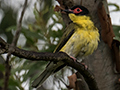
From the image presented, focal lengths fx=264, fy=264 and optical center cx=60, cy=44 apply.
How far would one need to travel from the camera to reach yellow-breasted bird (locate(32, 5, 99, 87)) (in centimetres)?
287

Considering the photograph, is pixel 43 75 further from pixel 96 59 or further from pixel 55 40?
pixel 55 40

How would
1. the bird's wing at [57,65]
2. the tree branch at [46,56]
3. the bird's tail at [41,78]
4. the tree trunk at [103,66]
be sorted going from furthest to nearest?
the tree trunk at [103,66] < the bird's wing at [57,65] < the bird's tail at [41,78] < the tree branch at [46,56]

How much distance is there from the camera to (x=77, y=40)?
2.87m

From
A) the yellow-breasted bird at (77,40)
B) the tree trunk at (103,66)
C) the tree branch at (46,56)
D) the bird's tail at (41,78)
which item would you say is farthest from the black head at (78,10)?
the tree branch at (46,56)

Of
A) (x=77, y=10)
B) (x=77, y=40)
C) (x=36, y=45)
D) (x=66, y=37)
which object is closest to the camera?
(x=77, y=40)

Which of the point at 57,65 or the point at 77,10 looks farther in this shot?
the point at 77,10

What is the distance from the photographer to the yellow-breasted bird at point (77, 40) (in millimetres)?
2873

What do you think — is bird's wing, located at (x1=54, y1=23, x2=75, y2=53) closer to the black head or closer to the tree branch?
the black head

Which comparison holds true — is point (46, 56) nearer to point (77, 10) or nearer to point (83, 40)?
point (83, 40)

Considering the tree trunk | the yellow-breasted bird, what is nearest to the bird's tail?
the yellow-breasted bird

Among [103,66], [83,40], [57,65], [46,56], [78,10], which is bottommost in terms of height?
[103,66]

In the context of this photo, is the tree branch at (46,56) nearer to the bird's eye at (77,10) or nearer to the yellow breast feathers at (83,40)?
the yellow breast feathers at (83,40)

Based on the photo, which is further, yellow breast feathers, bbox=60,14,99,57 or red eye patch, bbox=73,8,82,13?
red eye patch, bbox=73,8,82,13

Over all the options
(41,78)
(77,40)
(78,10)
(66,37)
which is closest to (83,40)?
(77,40)
